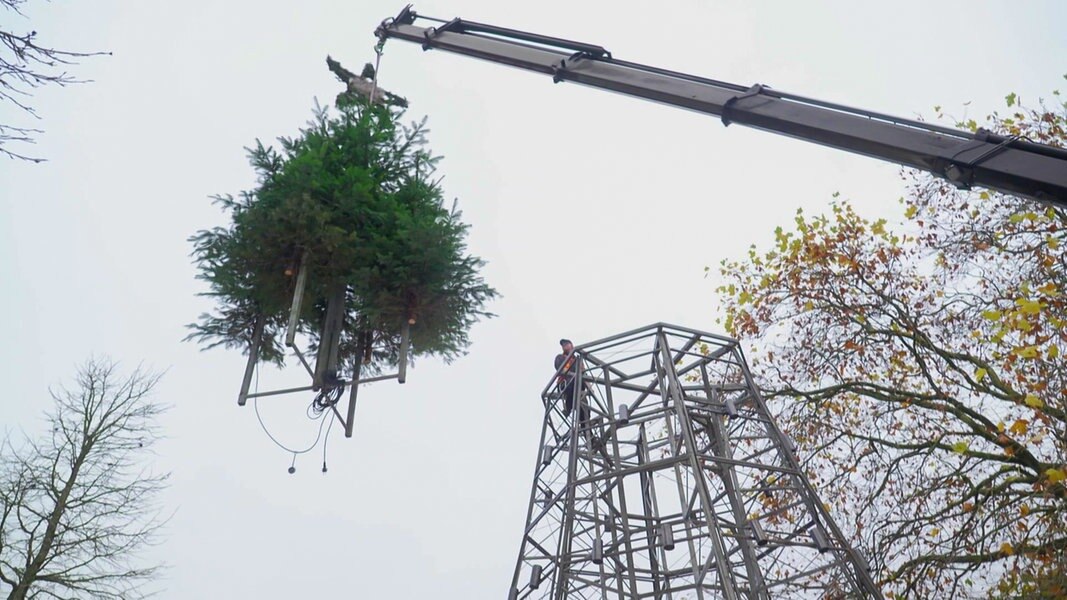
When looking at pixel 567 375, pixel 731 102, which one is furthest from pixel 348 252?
pixel 731 102

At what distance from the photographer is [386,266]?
354 inches

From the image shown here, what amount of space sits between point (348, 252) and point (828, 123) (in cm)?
481

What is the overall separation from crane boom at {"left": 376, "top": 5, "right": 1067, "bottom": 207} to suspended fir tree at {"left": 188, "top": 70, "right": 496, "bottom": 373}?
82.5 inches

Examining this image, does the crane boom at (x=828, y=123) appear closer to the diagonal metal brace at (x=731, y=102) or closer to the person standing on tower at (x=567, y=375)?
the diagonal metal brace at (x=731, y=102)

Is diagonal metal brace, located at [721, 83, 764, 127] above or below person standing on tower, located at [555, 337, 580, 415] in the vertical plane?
above

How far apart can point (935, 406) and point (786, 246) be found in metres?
3.02

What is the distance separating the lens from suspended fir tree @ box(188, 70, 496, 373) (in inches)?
351

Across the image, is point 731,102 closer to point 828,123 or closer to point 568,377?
point 828,123

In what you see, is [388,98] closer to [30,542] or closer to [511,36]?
[511,36]

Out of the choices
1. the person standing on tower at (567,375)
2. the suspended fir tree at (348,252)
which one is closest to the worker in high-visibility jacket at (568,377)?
the person standing on tower at (567,375)

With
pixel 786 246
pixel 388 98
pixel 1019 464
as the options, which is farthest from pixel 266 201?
pixel 1019 464

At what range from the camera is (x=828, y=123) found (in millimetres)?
7336

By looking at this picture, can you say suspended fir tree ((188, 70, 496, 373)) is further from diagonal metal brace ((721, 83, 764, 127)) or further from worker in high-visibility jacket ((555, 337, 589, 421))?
diagonal metal brace ((721, 83, 764, 127))

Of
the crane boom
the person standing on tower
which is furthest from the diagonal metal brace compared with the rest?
the person standing on tower
